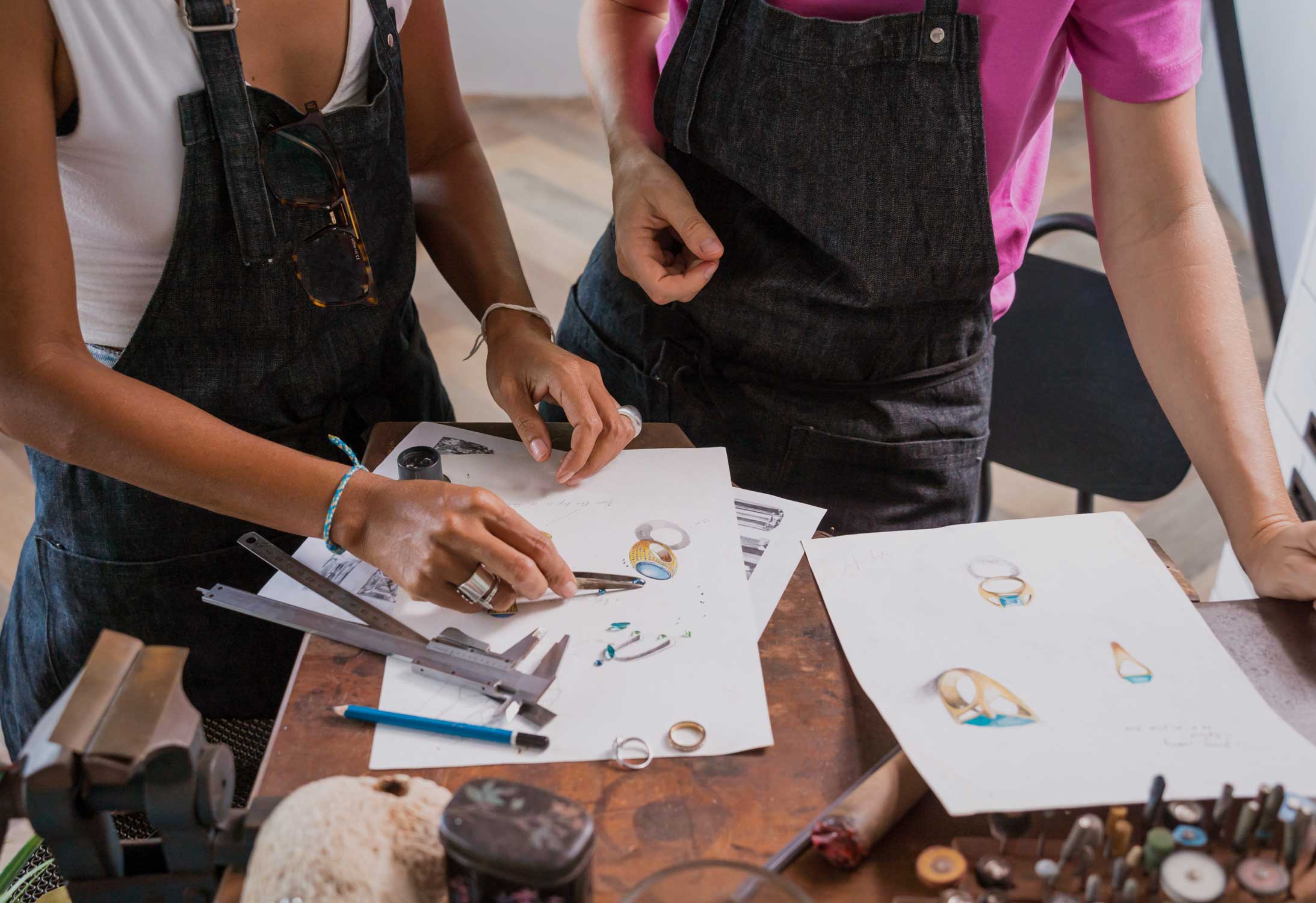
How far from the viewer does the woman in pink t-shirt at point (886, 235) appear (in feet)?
3.33

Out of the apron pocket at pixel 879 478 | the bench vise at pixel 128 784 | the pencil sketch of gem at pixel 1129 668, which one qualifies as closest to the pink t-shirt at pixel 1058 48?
the apron pocket at pixel 879 478

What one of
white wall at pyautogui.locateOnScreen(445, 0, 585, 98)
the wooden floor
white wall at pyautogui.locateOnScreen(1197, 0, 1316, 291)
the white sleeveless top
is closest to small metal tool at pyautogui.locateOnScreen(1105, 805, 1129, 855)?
the white sleeveless top

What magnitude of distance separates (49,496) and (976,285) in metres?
1.03

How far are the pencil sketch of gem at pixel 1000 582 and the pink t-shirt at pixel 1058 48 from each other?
0.45 meters

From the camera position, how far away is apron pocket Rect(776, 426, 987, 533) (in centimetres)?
123

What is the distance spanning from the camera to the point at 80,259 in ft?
3.43

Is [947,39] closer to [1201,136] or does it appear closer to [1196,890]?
[1196,890]

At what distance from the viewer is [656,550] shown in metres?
0.97

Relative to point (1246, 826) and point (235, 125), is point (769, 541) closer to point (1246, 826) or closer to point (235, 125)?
point (1246, 826)

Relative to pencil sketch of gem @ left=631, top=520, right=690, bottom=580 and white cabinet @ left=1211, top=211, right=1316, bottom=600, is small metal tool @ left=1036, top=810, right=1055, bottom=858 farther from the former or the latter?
white cabinet @ left=1211, top=211, right=1316, bottom=600

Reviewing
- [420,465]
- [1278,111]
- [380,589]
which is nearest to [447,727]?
[380,589]

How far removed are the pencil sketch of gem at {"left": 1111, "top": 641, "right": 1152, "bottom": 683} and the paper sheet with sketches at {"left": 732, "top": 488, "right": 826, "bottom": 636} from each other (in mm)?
273

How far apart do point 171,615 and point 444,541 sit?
0.45 metres

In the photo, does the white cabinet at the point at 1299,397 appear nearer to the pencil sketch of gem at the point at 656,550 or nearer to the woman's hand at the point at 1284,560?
the woman's hand at the point at 1284,560
